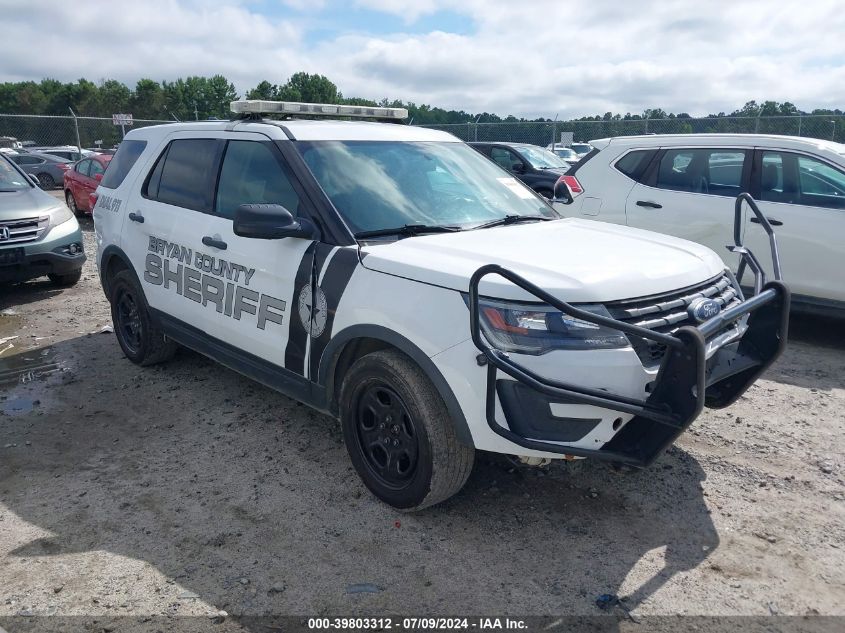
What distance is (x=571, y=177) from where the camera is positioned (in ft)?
24.7

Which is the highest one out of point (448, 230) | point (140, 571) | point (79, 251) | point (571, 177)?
point (571, 177)

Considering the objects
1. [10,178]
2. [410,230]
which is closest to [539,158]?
[10,178]

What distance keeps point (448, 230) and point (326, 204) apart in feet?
2.15

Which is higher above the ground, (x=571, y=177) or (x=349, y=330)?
(x=571, y=177)

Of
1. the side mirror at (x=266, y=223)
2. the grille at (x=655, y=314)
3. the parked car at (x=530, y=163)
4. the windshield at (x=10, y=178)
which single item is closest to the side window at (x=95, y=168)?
the windshield at (x=10, y=178)

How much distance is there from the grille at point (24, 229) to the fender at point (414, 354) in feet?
18.7

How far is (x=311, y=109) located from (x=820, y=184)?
4386 millimetres

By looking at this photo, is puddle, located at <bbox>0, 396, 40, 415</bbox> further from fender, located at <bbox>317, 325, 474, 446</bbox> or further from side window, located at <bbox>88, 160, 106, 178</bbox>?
side window, located at <bbox>88, 160, 106, 178</bbox>

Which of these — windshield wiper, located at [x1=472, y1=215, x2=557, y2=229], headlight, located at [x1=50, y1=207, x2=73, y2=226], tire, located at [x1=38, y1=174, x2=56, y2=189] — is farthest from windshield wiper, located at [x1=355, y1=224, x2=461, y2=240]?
tire, located at [x1=38, y1=174, x2=56, y2=189]

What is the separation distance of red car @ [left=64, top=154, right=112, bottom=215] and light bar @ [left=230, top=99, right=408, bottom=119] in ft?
36.8

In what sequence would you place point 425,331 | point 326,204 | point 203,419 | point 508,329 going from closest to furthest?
point 508,329
point 425,331
point 326,204
point 203,419

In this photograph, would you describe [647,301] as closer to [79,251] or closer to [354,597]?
[354,597]

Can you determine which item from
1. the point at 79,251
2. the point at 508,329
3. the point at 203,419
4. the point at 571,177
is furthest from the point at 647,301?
the point at 79,251

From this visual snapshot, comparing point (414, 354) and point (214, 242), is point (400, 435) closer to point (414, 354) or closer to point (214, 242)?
point (414, 354)
